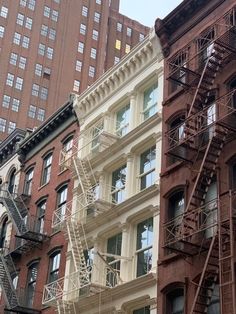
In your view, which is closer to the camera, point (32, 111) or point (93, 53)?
point (32, 111)

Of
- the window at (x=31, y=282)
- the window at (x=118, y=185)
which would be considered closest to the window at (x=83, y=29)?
the window at (x=31, y=282)

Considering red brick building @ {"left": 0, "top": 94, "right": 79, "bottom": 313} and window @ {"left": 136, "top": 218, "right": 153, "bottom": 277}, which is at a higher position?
red brick building @ {"left": 0, "top": 94, "right": 79, "bottom": 313}

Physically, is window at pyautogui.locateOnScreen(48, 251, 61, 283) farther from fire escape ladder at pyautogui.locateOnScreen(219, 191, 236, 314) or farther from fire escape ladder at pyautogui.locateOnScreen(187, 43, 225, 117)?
fire escape ladder at pyautogui.locateOnScreen(219, 191, 236, 314)

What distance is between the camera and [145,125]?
29688 millimetres

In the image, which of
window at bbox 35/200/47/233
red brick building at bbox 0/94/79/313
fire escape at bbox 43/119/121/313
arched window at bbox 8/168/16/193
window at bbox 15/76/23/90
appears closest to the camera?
fire escape at bbox 43/119/121/313

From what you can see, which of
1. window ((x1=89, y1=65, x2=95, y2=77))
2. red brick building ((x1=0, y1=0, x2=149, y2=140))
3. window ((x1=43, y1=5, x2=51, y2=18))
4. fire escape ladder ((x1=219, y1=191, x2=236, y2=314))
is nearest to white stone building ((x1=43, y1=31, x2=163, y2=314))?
fire escape ladder ((x1=219, y1=191, x2=236, y2=314))

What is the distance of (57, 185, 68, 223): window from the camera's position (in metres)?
34.4

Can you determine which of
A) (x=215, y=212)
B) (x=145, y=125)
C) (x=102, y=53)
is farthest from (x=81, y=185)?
(x=102, y=53)

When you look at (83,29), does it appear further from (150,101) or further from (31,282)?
(150,101)

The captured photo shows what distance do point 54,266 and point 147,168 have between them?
8349 mm

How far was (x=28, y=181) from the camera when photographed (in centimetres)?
4078

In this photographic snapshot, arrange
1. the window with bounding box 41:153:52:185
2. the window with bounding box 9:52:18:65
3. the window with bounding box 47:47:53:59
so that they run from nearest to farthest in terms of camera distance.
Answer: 1. the window with bounding box 41:153:52:185
2. the window with bounding box 9:52:18:65
3. the window with bounding box 47:47:53:59

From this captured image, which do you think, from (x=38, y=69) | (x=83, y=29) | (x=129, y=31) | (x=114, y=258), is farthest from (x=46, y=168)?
(x=129, y=31)

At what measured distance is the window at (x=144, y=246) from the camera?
2645 cm
